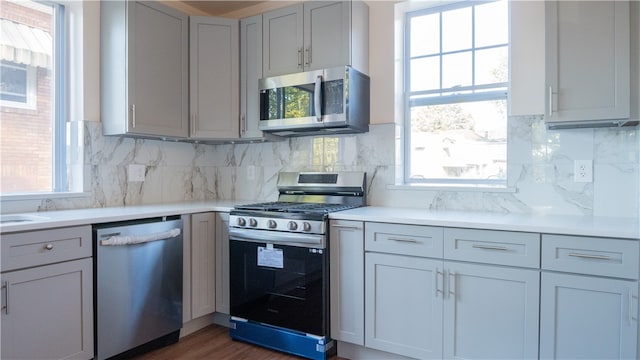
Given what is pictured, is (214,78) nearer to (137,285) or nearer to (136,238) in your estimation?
(136,238)

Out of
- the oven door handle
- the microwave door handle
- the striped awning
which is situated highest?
the striped awning

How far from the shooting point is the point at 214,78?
10.7 ft

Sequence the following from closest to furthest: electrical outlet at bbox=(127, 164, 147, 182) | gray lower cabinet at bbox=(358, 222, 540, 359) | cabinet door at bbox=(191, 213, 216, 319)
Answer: gray lower cabinet at bbox=(358, 222, 540, 359) → cabinet door at bbox=(191, 213, 216, 319) → electrical outlet at bbox=(127, 164, 147, 182)

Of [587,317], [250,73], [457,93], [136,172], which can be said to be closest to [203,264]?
[136,172]

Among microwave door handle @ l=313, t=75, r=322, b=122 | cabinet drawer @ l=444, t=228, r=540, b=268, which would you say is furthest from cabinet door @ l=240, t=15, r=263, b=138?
cabinet drawer @ l=444, t=228, r=540, b=268

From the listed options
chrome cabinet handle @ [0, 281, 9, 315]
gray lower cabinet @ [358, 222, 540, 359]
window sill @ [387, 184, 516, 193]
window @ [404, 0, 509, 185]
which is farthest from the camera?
window @ [404, 0, 509, 185]

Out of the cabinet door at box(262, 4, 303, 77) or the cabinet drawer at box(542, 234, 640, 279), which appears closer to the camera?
the cabinet drawer at box(542, 234, 640, 279)

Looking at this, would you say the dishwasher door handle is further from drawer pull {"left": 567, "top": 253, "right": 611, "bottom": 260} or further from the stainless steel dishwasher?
drawer pull {"left": 567, "top": 253, "right": 611, "bottom": 260}

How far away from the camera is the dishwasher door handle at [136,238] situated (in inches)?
89.7

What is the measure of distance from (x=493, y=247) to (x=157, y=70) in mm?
2486

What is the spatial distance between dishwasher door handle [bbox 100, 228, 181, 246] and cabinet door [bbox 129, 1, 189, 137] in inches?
29.5

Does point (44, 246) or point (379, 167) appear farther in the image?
point (379, 167)

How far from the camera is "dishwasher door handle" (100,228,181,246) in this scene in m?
2.28

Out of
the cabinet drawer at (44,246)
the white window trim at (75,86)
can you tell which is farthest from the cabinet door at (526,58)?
the white window trim at (75,86)
